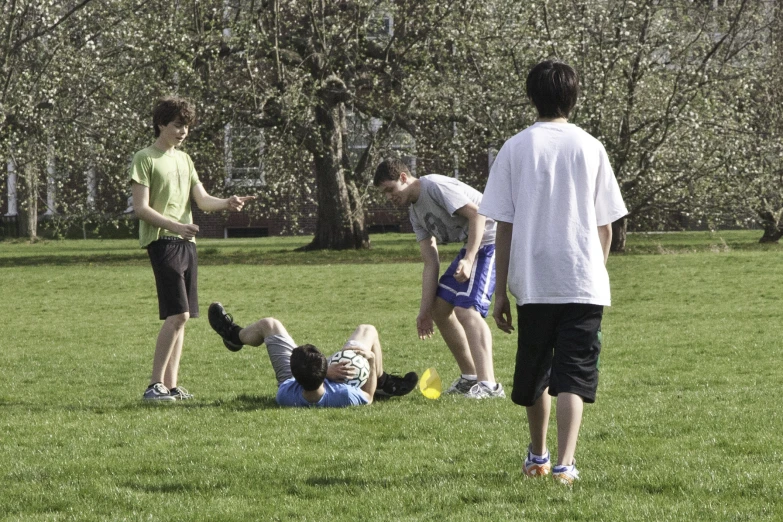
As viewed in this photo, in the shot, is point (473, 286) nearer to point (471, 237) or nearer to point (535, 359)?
point (471, 237)

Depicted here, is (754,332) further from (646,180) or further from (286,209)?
(286,209)

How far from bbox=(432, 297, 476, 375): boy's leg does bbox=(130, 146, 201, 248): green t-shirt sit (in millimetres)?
1821

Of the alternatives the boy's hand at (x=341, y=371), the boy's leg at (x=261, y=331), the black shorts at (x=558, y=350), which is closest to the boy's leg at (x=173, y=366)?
the boy's leg at (x=261, y=331)

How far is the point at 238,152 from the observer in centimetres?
2566

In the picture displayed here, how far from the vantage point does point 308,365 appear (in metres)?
6.98

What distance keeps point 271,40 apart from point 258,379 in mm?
16322

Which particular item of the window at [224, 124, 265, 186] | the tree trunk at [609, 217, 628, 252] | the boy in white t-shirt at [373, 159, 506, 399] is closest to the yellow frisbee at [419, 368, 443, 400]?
the boy in white t-shirt at [373, 159, 506, 399]

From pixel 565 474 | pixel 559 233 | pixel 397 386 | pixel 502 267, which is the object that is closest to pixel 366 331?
pixel 397 386

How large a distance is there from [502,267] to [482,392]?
3.00m

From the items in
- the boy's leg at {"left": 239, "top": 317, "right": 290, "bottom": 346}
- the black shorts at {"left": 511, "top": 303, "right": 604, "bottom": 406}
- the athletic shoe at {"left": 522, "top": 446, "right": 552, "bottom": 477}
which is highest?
the black shorts at {"left": 511, "top": 303, "right": 604, "bottom": 406}

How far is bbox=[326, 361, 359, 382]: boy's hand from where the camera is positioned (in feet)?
24.2

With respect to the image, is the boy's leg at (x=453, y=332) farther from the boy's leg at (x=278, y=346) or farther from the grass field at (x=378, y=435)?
the boy's leg at (x=278, y=346)

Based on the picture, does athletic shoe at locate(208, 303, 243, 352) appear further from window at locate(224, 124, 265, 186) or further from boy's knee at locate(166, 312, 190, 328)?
window at locate(224, 124, 265, 186)

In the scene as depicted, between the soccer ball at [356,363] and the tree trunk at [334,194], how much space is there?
1805 cm
